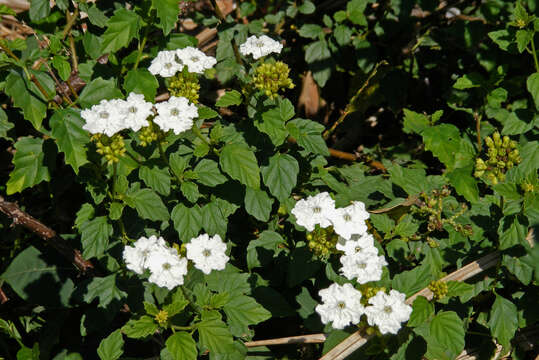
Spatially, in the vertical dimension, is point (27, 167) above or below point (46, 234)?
above

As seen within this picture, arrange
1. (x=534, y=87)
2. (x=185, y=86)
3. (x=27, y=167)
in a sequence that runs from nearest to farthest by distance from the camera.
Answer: (x=185, y=86)
(x=27, y=167)
(x=534, y=87)

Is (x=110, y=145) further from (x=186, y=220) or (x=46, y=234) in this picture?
(x=46, y=234)

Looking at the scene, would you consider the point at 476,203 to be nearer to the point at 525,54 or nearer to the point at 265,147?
the point at 265,147

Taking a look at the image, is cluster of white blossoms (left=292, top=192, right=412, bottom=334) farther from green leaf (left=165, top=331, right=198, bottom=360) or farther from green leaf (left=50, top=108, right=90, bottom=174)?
green leaf (left=50, top=108, right=90, bottom=174)

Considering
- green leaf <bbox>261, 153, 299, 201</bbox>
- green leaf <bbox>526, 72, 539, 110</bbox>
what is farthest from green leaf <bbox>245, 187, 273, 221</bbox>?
green leaf <bbox>526, 72, 539, 110</bbox>

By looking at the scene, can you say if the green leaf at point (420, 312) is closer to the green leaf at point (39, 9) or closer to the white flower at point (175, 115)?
the white flower at point (175, 115)

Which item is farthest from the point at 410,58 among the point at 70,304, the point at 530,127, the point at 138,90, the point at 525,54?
the point at 70,304

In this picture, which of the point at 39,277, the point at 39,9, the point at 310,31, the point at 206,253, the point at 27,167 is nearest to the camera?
the point at 206,253

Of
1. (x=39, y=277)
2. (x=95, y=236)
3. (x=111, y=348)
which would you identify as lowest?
(x=39, y=277)

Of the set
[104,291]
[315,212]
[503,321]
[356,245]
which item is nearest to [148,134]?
[315,212]
